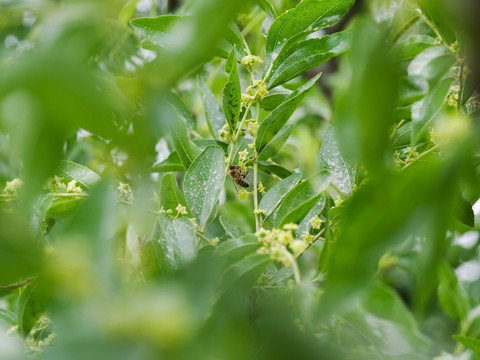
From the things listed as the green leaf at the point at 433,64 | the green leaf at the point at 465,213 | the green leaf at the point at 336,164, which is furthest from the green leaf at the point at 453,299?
the green leaf at the point at 433,64

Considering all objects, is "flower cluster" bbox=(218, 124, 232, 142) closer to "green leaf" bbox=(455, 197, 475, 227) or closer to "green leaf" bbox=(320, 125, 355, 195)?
"green leaf" bbox=(320, 125, 355, 195)

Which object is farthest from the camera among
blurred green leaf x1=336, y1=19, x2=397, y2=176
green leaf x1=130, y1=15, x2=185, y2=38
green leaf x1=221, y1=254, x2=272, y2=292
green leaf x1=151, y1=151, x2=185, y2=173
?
green leaf x1=151, y1=151, x2=185, y2=173

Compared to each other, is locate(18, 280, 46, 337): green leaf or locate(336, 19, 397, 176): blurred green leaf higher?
locate(336, 19, 397, 176): blurred green leaf

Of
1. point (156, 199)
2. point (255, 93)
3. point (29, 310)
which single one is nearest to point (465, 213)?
point (255, 93)

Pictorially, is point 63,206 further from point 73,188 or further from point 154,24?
point 154,24

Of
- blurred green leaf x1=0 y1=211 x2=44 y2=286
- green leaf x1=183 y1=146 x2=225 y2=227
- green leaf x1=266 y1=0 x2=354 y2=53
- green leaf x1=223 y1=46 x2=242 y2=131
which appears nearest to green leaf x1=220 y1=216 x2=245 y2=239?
green leaf x1=183 y1=146 x2=225 y2=227

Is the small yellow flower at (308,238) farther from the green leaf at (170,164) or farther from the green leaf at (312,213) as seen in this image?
the green leaf at (170,164)
